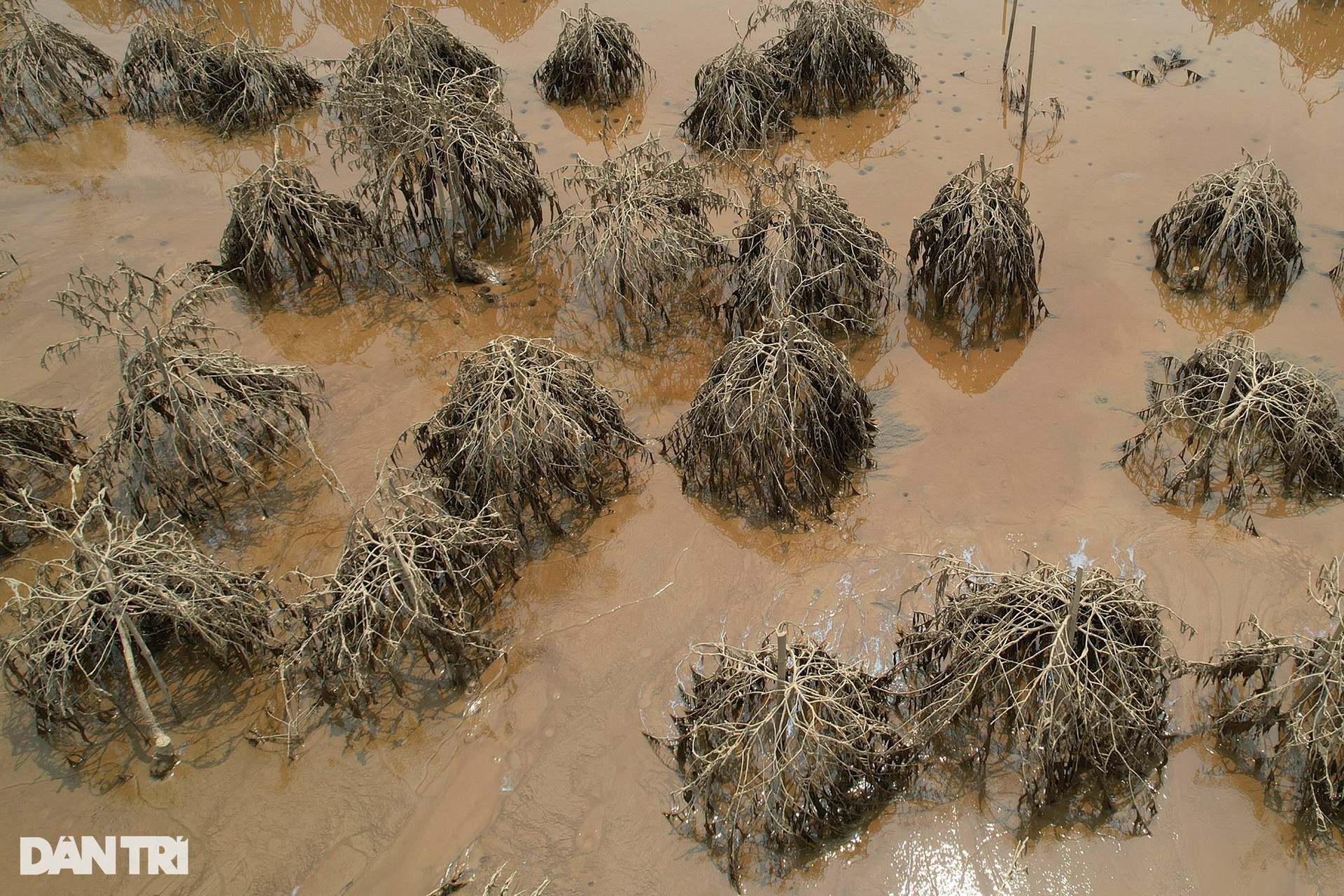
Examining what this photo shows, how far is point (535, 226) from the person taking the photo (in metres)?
9.45

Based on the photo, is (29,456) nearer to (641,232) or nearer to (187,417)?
(187,417)

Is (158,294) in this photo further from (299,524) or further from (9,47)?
(9,47)

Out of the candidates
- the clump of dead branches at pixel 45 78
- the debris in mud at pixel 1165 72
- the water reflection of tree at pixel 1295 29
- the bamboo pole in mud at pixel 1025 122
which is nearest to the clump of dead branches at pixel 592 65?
the bamboo pole in mud at pixel 1025 122

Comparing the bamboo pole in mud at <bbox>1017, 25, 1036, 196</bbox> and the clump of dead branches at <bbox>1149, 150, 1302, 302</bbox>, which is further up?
the bamboo pole in mud at <bbox>1017, 25, 1036, 196</bbox>

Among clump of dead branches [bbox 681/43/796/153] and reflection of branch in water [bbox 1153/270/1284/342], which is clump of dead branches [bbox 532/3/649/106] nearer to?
clump of dead branches [bbox 681/43/796/153]

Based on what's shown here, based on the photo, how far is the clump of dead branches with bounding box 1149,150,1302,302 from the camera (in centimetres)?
812

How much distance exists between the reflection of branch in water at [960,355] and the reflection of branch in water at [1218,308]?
4.49ft

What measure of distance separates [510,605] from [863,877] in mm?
→ 2807

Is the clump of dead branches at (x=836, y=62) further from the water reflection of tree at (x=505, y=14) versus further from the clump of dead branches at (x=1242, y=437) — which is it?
the clump of dead branches at (x=1242, y=437)

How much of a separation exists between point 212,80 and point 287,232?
160 inches

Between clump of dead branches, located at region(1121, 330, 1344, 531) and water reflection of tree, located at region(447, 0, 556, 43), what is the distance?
31.0 feet

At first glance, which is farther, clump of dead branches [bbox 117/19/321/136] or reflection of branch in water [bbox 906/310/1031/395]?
clump of dead branches [bbox 117/19/321/136]

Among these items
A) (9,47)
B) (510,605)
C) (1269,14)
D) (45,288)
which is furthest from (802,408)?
(9,47)

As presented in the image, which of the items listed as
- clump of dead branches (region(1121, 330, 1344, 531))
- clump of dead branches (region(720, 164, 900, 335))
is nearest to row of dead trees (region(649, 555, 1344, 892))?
clump of dead branches (region(1121, 330, 1344, 531))
